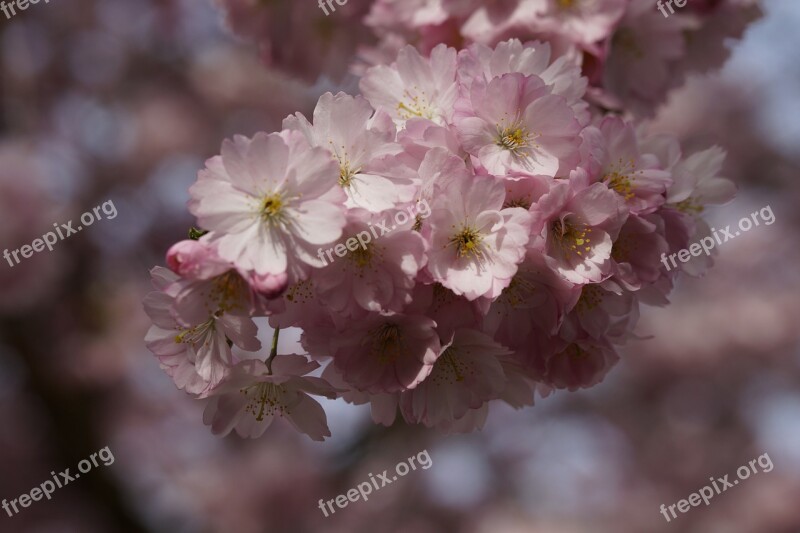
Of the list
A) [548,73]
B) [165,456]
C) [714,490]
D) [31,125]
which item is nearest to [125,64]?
[31,125]

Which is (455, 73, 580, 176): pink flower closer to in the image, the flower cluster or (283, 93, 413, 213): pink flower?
the flower cluster

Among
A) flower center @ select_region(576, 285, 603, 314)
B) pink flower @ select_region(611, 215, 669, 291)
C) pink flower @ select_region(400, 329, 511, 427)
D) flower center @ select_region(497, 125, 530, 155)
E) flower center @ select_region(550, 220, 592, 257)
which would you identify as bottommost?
pink flower @ select_region(400, 329, 511, 427)

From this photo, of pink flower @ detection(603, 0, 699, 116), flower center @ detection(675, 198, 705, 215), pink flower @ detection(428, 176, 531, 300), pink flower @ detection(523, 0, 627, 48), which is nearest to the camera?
pink flower @ detection(428, 176, 531, 300)

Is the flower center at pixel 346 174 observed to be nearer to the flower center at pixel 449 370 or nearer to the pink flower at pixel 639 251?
the flower center at pixel 449 370

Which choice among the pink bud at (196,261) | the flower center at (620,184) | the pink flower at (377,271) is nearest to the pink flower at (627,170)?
the flower center at (620,184)

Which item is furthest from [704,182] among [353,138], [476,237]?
[353,138]

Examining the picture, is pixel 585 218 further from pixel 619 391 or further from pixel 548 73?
→ pixel 619 391

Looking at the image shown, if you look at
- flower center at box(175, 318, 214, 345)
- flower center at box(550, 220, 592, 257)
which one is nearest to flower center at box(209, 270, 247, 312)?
flower center at box(175, 318, 214, 345)
